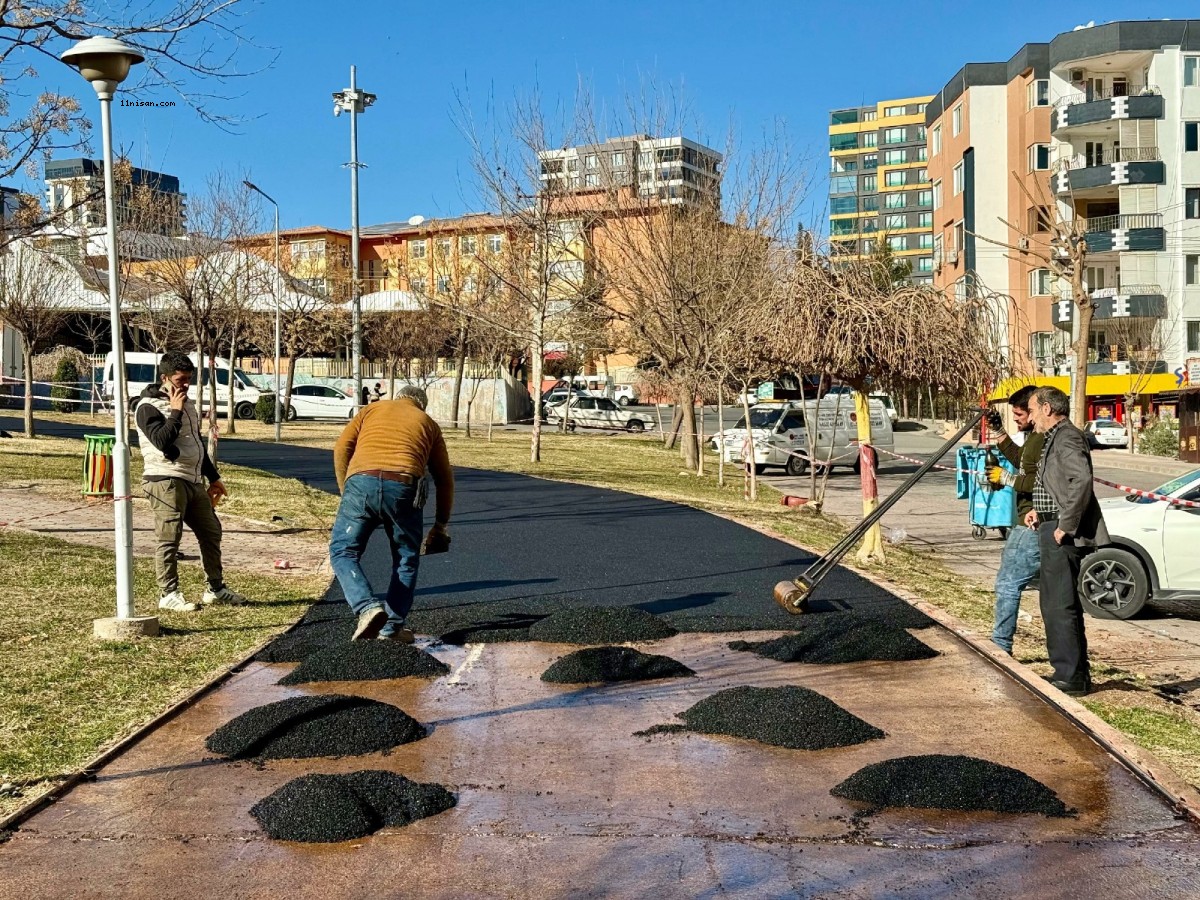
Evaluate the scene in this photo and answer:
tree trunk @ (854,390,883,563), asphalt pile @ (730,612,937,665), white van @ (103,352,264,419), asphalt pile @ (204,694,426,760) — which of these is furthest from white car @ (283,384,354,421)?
asphalt pile @ (204,694,426,760)

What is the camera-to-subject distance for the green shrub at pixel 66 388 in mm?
41562

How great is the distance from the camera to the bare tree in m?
29.3

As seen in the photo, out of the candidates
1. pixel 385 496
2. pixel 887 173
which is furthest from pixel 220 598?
pixel 887 173

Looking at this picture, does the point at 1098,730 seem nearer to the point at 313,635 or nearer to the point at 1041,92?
the point at 313,635

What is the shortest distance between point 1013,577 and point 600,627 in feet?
8.54

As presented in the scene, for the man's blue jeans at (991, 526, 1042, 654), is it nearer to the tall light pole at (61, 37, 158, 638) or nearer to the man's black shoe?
the man's black shoe

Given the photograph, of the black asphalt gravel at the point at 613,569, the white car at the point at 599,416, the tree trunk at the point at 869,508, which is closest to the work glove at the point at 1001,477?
the black asphalt gravel at the point at 613,569

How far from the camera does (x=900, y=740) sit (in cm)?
604

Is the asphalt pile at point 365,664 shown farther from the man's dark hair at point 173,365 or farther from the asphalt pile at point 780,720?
the man's dark hair at point 173,365

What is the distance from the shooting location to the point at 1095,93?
2263 inches

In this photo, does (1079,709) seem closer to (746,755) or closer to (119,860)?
(746,755)

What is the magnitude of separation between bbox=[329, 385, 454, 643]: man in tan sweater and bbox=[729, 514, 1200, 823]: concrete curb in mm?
3490

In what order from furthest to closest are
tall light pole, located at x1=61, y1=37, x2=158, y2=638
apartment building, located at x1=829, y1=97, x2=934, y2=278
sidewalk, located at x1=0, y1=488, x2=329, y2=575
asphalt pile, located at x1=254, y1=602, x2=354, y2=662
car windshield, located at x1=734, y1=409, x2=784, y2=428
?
apartment building, located at x1=829, y1=97, x2=934, y2=278 < car windshield, located at x1=734, y1=409, x2=784, y2=428 < sidewalk, located at x1=0, y1=488, x2=329, y2=575 < tall light pole, located at x1=61, y1=37, x2=158, y2=638 < asphalt pile, located at x1=254, y1=602, x2=354, y2=662

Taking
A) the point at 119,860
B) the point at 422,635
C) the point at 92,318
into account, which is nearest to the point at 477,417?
the point at 92,318
